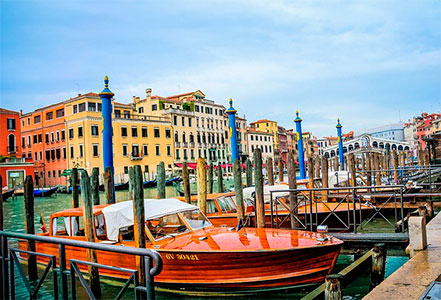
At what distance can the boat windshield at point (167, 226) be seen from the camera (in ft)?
24.8

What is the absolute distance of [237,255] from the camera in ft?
21.6

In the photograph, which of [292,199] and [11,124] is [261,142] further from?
[292,199]

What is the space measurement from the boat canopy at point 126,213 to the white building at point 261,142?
60.9 metres

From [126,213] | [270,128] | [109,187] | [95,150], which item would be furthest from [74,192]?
[270,128]

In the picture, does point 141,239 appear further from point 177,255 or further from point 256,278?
point 256,278

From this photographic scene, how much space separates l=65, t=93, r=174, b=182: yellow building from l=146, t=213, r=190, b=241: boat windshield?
35322 mm

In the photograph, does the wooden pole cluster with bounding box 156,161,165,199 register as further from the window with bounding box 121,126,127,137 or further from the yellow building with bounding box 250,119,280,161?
the yellow building with bounding box 250,119,280,161

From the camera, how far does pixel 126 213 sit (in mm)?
7723

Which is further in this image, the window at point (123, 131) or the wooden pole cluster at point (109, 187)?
the window at point (123, 131)

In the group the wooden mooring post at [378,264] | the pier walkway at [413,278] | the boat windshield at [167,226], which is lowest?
the wooden mooring post at [378,264]

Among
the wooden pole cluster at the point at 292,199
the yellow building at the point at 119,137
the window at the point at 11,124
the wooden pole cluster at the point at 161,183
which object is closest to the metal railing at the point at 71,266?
the wooden pole cluster at the point at 292,199

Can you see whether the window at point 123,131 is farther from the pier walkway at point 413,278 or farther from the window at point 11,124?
the pier walkway at point 413,278

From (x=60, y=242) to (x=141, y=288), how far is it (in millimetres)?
960

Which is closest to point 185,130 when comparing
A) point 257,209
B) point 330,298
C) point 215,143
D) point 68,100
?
point 215,143
